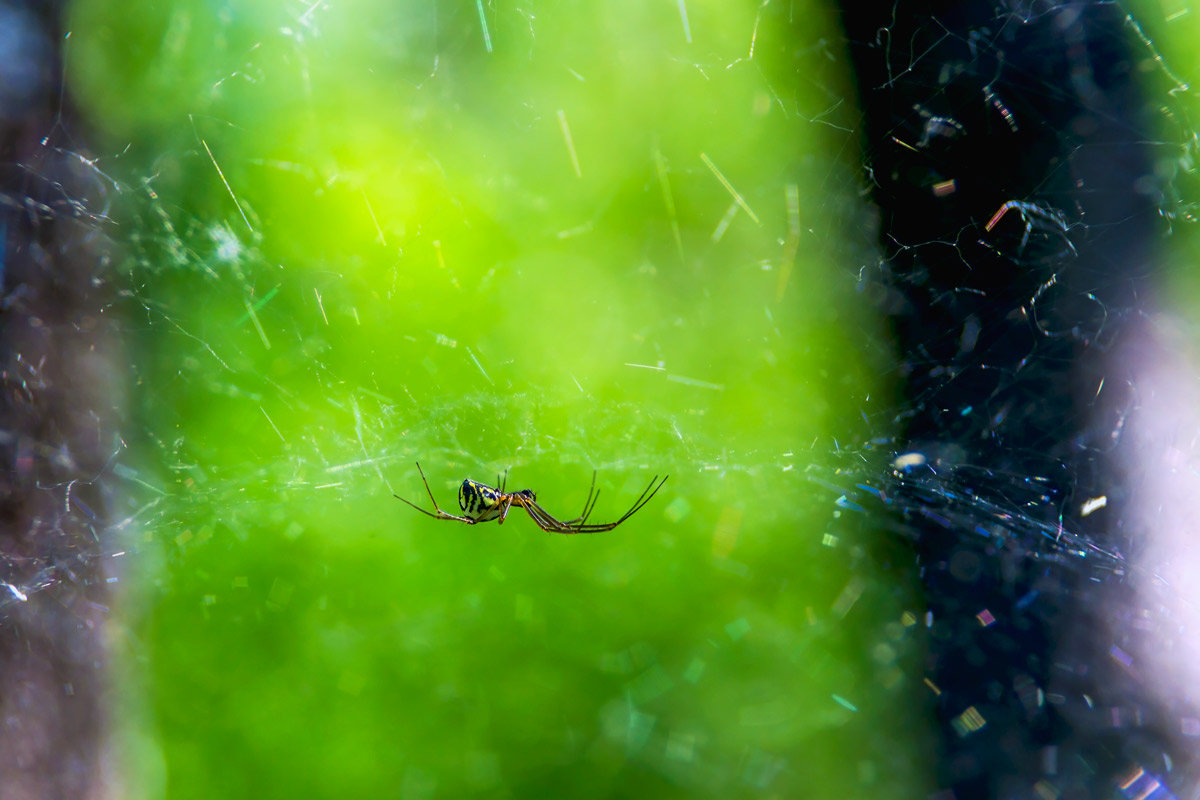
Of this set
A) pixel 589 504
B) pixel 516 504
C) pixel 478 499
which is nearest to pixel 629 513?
pixel 589 504

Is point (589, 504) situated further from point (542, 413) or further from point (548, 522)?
point (542, 413)

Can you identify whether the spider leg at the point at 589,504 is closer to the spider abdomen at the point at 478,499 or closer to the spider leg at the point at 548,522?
the spider leg at the point at 548,522

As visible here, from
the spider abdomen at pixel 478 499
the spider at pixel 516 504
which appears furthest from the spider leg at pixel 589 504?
the spider abdomen at pixel 478 499

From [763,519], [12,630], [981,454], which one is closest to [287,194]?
[12,630]

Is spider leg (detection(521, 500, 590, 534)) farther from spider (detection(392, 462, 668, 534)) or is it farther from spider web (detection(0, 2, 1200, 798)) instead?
spider web (detection(0, 2, 1200, 798))

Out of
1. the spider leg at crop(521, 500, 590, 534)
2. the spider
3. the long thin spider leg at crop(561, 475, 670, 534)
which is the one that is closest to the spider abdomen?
the spider

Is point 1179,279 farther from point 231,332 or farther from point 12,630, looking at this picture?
point 12,630
